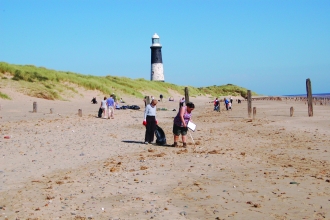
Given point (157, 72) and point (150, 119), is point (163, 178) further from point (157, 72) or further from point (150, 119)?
point (157, 72)

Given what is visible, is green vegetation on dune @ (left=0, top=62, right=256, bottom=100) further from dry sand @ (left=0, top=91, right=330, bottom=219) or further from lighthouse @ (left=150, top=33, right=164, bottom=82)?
dry sand @ (left=0, top=91, right=330, bottom=219)

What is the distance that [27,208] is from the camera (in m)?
7.23

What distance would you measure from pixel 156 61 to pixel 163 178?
6881cm

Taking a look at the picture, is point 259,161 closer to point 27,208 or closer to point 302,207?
point 302,207

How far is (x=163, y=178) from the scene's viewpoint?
356 inches

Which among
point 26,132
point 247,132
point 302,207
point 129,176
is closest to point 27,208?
point 129,176

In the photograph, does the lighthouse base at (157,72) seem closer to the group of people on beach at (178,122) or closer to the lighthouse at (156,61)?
the lighthouse at (156,61)

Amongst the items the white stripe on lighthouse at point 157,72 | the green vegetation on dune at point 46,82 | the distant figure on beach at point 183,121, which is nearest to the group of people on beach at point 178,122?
the distant figure on beach at point 183,121

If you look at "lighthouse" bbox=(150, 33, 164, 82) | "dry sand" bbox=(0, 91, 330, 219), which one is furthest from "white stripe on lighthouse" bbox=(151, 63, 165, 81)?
"dry sand" bbox=(0, 91, 330, 219)

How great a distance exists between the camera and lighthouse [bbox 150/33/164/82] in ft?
252

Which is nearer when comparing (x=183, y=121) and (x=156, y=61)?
(x=183, y=121)

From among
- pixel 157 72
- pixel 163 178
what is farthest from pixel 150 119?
pixel 157 72

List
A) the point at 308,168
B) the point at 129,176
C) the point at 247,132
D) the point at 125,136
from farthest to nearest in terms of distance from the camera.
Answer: the point at 247,132
the point at 125,136
the point at 308,168
the point at 129,176

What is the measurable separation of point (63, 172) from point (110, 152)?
284cm
